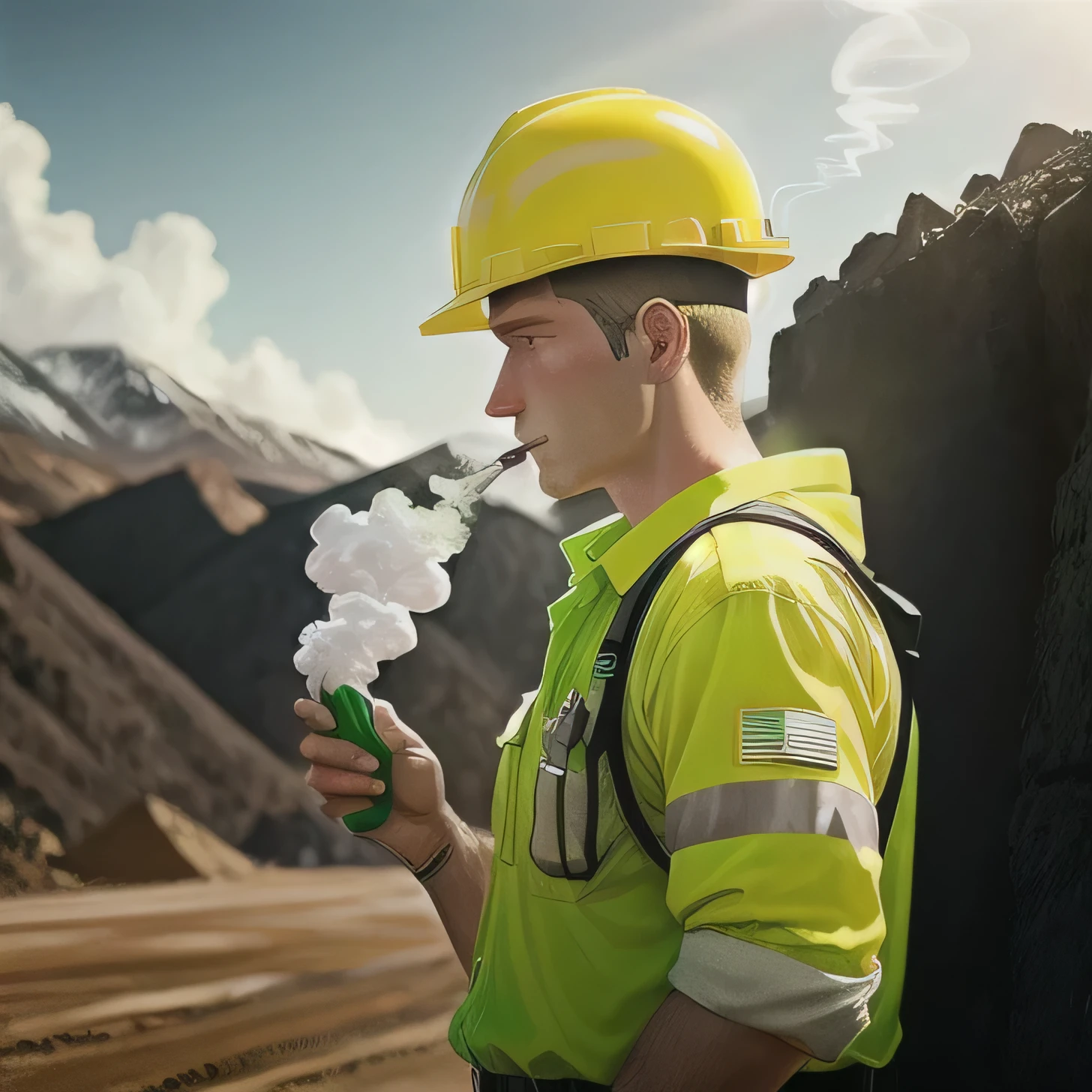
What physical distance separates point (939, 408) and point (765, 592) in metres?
1.74

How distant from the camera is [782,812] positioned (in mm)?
775

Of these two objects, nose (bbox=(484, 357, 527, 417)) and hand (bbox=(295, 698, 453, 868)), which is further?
hand (bbox=(295, 698, 453, 868))

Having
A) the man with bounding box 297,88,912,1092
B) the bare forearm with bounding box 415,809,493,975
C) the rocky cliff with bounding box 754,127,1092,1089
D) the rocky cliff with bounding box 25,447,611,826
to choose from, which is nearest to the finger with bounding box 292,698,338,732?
the man with bounding box 297,88,912,1092

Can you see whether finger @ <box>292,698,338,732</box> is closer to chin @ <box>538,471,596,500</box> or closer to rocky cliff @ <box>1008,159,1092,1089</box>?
chin @ <box>538,471,596,500</box>

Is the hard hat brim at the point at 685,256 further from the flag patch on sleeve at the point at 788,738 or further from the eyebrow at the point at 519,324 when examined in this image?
the flag patch on sleeve at the point at 788,738

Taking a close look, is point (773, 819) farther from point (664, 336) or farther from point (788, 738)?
point (664, 336)

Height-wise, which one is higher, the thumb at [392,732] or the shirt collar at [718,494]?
the shirt collar at [718,494]

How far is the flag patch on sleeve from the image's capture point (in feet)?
2.57

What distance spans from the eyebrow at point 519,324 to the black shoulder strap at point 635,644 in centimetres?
36

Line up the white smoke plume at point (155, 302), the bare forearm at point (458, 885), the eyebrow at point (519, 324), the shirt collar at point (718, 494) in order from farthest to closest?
1. the white smoke plume at point (155, 302)
2. the bare forearm at point (458, 885)
3. the eyebrow at point (519, 324)
4. the shirt collar at point (718, 494)

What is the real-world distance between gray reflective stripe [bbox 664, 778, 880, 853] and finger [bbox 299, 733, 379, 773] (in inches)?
28.8

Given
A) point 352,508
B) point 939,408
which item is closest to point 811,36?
point 939,408

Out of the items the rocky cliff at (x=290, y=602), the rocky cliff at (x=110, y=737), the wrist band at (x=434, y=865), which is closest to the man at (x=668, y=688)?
the wrist band at (x=434, y=865)

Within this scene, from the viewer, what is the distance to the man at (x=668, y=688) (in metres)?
0.77
